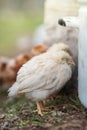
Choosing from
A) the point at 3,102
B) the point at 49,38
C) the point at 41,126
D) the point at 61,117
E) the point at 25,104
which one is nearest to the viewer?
the point at 41,126

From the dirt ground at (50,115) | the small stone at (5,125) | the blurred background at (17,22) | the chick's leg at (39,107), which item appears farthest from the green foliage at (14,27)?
the small stone at (5,125)

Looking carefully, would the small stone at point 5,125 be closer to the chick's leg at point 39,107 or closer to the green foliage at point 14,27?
the chick's leg at point 39,107

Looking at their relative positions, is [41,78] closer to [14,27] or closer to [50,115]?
[50,115]

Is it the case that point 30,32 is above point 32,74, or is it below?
below

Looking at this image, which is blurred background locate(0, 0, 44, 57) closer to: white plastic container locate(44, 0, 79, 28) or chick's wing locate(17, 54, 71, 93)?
white plastic container locate(44, 0, 79, 28)

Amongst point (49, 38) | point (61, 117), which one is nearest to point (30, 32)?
point (49, 38)

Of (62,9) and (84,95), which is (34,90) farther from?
(62,9)

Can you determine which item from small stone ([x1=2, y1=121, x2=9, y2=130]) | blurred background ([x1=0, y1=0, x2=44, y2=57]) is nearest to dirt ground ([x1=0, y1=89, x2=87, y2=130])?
small stone ([x1=2, y1=121, x2=9, y2=130])
